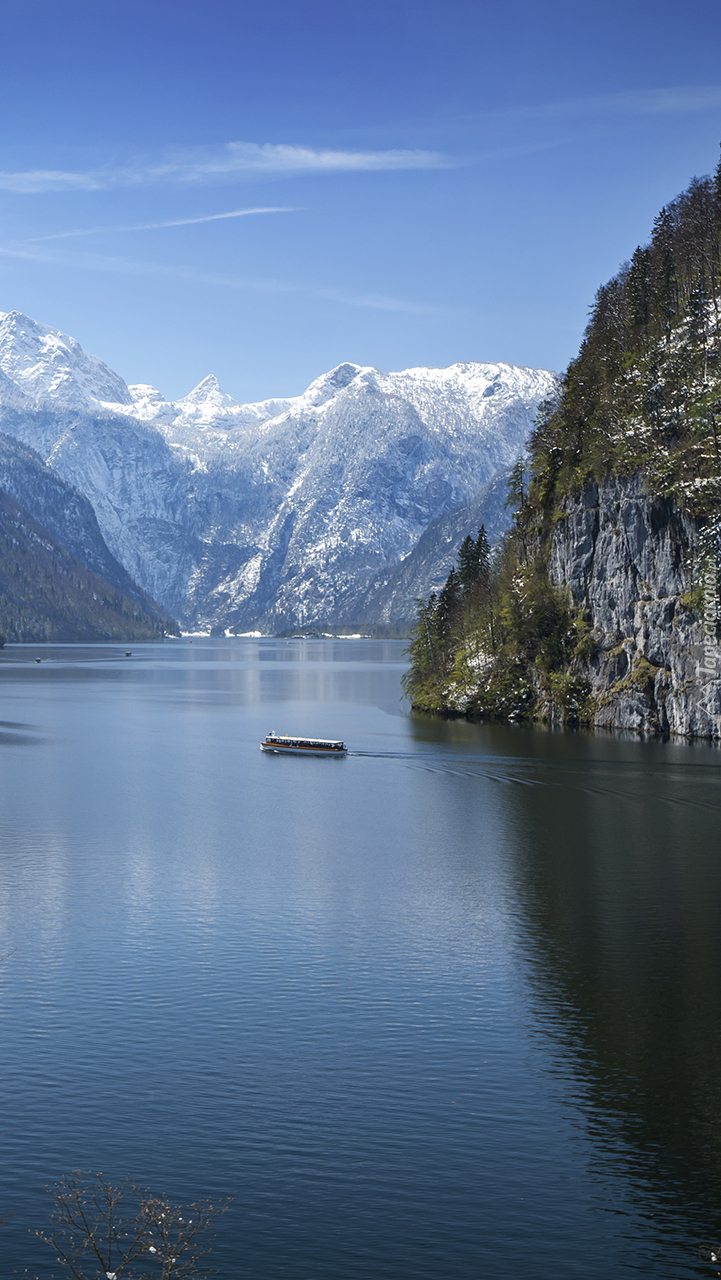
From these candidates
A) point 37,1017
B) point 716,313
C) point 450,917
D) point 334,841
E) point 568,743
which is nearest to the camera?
point 37,1017

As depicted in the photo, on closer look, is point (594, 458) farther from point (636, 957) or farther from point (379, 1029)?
point (379, 1029)

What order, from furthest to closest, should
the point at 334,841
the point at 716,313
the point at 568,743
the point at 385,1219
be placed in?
the point at 716,313
the point at 568,743
the point at 334,841
the point at 385,1219

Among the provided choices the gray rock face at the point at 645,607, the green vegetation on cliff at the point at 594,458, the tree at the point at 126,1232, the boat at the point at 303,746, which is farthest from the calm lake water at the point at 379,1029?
the green vegetation on cliff at the point at 594,458

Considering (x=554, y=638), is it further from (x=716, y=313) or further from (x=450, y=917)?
(x=450, y=917)

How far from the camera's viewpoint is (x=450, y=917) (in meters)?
51.8

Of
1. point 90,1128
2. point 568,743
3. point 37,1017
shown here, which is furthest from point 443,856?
point 568,743

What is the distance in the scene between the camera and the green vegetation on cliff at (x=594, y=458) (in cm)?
12606

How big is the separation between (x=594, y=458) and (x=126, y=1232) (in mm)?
126964

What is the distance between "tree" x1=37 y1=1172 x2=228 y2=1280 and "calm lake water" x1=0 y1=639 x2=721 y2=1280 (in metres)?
0.52

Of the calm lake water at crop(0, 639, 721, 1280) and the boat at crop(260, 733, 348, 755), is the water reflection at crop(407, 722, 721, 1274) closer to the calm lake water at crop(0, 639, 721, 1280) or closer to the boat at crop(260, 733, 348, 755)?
the calm lake water at crop(0, 639, 721, 1280)

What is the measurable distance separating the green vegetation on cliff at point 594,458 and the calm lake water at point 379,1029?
185 ft

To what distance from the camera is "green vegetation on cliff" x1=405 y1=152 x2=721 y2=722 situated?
126062 mm

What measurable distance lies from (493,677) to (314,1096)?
121 meters

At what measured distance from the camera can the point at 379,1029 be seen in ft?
123
